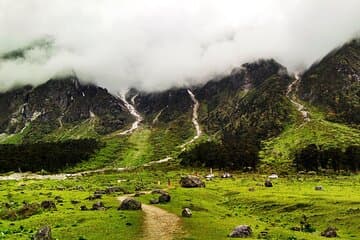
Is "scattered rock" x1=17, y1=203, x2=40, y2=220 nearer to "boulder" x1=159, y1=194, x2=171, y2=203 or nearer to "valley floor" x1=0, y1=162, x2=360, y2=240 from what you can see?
"valley floor" x1=0, y1=162, x2=360, y2=240

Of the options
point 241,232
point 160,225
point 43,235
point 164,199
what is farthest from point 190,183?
Answer: point 43,235

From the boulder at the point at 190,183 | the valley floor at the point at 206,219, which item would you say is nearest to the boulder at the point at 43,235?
the valley floor at the point at 206,219

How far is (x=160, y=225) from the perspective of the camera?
2389 inches

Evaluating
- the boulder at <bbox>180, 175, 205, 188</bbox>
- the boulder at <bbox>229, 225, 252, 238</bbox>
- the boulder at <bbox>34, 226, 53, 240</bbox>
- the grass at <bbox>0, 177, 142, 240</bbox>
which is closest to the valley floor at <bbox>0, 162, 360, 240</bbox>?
the grass at <bbox>0, 177, 142, 240</bbox>

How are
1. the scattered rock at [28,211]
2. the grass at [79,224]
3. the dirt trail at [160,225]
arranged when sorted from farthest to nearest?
the scattered rock at [28,211], the grass at [79,224], the dirt trail at [160,225]

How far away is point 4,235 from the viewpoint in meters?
56.2

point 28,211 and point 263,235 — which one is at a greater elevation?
point 28,211

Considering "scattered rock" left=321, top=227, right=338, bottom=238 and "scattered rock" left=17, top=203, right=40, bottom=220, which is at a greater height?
"scattered rock" left=17, top=203, right=40, bottom=220

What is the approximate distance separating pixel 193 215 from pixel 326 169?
472ft

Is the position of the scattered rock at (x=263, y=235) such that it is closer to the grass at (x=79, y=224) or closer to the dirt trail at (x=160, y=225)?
the dirt trail at (x=160, y=225)

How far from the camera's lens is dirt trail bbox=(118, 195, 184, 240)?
5366 cm

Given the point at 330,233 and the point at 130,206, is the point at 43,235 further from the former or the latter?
the point at 330,233

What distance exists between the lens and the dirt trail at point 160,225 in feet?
176

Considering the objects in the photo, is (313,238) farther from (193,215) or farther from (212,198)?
(212,198)
